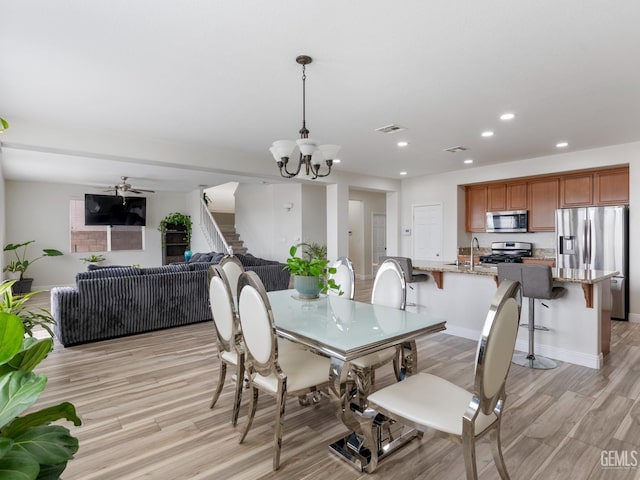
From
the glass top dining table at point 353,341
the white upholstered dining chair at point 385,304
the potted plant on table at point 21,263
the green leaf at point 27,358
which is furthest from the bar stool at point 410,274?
the potted plant on table at point 21,263

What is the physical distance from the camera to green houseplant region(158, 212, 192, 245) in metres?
10.1

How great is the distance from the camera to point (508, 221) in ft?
20.8

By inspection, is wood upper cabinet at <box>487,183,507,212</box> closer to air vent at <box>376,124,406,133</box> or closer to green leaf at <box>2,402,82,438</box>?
air vent at <box>376,124,406,133</box>

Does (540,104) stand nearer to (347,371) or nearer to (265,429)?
(347,371)

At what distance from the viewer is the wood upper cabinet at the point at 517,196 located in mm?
6219

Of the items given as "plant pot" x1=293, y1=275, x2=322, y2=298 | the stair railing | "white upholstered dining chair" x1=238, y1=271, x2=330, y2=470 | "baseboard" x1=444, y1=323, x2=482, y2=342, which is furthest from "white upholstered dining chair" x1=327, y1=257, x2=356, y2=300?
the stair railing

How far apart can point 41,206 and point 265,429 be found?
8867mm

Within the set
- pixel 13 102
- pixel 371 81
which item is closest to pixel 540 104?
pixel 371 81

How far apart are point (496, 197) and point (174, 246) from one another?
27.9 ft

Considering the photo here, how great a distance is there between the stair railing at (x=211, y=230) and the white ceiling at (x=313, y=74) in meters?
3.84

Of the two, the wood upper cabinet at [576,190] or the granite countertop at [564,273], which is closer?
the granite countertop at [564,273]

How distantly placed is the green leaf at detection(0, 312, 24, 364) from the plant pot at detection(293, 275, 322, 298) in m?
2.09

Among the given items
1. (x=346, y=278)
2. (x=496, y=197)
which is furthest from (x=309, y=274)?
(x=496, y=197)

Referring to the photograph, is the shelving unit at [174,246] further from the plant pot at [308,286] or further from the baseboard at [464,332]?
the plant pot at [308,286]
